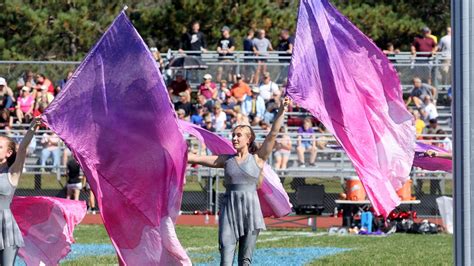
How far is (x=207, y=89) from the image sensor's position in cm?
2695

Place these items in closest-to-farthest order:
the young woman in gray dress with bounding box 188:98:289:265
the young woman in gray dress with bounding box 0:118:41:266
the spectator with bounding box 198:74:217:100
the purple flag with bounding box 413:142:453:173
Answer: the young woman in gray dress with bounding box 0:118:41:266 → the young woman in gray dress with bounding box 188:98:289:265 → the purple flag with bounding box 413:142:453:173 → the spectator with bounding box 198:74:217:100

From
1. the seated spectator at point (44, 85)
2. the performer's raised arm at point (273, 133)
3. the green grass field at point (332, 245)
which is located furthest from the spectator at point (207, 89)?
the performer's raised arm at point (273, 133)

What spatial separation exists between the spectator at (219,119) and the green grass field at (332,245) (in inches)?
131

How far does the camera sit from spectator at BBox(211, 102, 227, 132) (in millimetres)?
25125

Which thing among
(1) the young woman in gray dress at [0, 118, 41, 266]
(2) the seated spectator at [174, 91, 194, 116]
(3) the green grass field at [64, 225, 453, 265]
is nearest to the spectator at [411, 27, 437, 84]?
(2) the seated spectator at [174, 91, 194, 116]

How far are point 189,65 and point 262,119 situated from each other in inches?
95.4

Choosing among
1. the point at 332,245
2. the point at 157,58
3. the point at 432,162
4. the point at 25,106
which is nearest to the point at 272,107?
the point at 157,58

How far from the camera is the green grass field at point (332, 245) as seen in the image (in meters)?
15.8

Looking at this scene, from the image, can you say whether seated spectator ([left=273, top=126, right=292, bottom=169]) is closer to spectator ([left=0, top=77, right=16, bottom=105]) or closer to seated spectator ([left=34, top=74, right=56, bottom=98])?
seated spectator ([left=34, top=74, right=56, bottom=98])

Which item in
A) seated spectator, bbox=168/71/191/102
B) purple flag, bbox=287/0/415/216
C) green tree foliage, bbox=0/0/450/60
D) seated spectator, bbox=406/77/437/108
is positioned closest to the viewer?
purple flag, bbox=287/0/415/216

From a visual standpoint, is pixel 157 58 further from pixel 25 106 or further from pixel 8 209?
pixel 8 209

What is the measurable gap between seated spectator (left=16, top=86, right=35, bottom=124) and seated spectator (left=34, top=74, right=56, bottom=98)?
0.89 ft

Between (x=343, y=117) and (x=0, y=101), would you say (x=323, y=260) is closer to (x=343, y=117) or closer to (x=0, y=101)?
(x=343, y=117)

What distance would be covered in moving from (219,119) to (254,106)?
1364mm
